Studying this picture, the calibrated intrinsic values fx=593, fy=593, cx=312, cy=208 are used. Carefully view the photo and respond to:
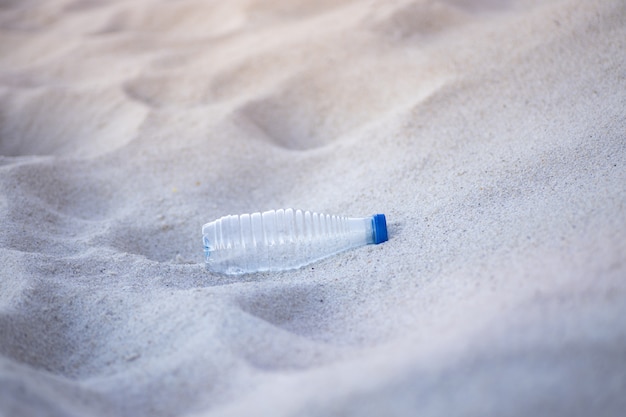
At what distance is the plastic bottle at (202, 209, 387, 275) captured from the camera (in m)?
1.43

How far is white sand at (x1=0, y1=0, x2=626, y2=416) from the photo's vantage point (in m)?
0.90

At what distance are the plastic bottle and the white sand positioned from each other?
0.16 feet

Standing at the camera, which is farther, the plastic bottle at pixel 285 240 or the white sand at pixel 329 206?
the plastic bottle at pixel 285 240

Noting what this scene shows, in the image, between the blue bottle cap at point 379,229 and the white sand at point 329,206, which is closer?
the white sand at point 329,206

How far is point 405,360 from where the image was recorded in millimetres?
918

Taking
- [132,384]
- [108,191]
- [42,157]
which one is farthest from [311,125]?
[132,384]

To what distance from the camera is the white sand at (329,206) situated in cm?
90

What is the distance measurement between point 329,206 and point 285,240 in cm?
22

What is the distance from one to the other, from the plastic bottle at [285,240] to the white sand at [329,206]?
0.05m

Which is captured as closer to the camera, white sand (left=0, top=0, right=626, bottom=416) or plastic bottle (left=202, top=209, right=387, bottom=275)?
white sand (left=0, top=0, right=626, bottom=416)

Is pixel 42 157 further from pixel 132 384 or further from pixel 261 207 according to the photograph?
pixel 132 384

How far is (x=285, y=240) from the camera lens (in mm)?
1464

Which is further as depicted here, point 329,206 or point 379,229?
point 329,206

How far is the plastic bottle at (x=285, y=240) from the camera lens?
143 cm
